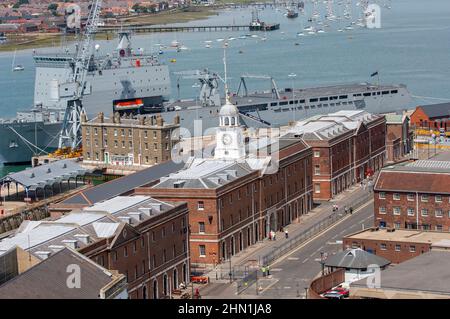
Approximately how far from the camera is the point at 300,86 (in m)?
92.1

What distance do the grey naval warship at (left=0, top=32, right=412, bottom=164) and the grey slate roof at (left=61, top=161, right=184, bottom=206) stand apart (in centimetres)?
2082

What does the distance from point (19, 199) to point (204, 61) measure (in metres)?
76.1

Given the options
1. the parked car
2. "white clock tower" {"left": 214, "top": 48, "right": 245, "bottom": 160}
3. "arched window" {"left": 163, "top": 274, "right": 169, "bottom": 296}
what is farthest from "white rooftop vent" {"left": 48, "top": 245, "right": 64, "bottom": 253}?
"white clock tower" {"left": 214, "top": 48, "right": 245, "bottom": 160}

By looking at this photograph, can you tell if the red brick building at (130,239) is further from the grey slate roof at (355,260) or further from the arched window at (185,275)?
the grey slate roof at (355,260)

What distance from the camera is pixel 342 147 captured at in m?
45.9

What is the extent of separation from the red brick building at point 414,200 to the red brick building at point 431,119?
26.7 metres

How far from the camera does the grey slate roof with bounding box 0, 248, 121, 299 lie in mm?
18750

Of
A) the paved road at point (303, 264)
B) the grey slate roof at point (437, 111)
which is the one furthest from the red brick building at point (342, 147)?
the grey slate roof at point (437, 111)

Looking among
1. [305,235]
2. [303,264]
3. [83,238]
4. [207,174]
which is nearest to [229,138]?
[207,174]

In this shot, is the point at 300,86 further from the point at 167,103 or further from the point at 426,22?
the point at 426,22
